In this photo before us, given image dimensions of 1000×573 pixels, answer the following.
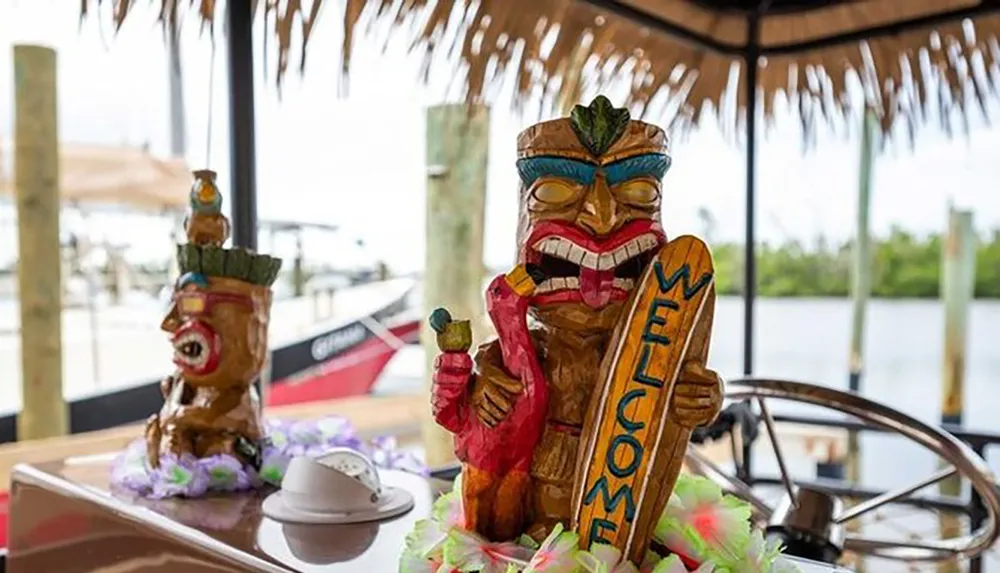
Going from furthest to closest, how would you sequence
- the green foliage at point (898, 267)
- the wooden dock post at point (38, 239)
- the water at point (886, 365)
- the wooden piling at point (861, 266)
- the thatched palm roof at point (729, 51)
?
the green foliage at point (898, 267) < the wooden piling at point (861, 266) < the water at point (886, 365) < the wooden dock post at point (38, 239) < the thatched palm roof at point (729, 51)

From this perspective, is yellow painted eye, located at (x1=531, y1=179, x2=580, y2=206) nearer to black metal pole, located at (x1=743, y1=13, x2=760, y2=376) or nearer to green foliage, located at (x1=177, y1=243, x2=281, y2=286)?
green foliage, located at (x1=177, y1=243, x2=281, y2=286)

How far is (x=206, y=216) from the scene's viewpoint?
1.32 meters

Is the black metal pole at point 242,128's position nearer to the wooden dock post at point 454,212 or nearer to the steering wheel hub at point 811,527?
the steering wheel hub at point 811,527

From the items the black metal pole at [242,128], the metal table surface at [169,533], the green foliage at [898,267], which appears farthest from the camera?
the green foliage at [898,267]

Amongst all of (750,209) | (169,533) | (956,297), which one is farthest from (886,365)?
(169,533)

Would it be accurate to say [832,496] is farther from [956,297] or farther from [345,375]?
[345,375]

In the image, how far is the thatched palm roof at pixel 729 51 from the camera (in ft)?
6.10

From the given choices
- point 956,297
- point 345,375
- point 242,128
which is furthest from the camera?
point 345,375

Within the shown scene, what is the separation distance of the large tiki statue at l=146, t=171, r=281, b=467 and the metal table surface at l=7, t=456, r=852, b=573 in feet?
0.31

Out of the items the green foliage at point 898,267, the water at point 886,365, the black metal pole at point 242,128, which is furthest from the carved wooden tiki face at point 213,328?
the green foliage at point 898,267

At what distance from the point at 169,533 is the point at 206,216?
45 cm

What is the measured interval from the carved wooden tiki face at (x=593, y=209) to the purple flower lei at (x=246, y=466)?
56cm

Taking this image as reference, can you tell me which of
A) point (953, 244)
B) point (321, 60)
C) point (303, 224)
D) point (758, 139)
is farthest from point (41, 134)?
point (953, 244)

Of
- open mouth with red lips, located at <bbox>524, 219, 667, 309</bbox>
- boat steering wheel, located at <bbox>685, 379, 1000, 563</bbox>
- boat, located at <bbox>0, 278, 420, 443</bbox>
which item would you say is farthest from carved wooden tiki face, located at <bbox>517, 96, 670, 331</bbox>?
boat, located at <bbox>0, 278, 420, 443</bbox>
